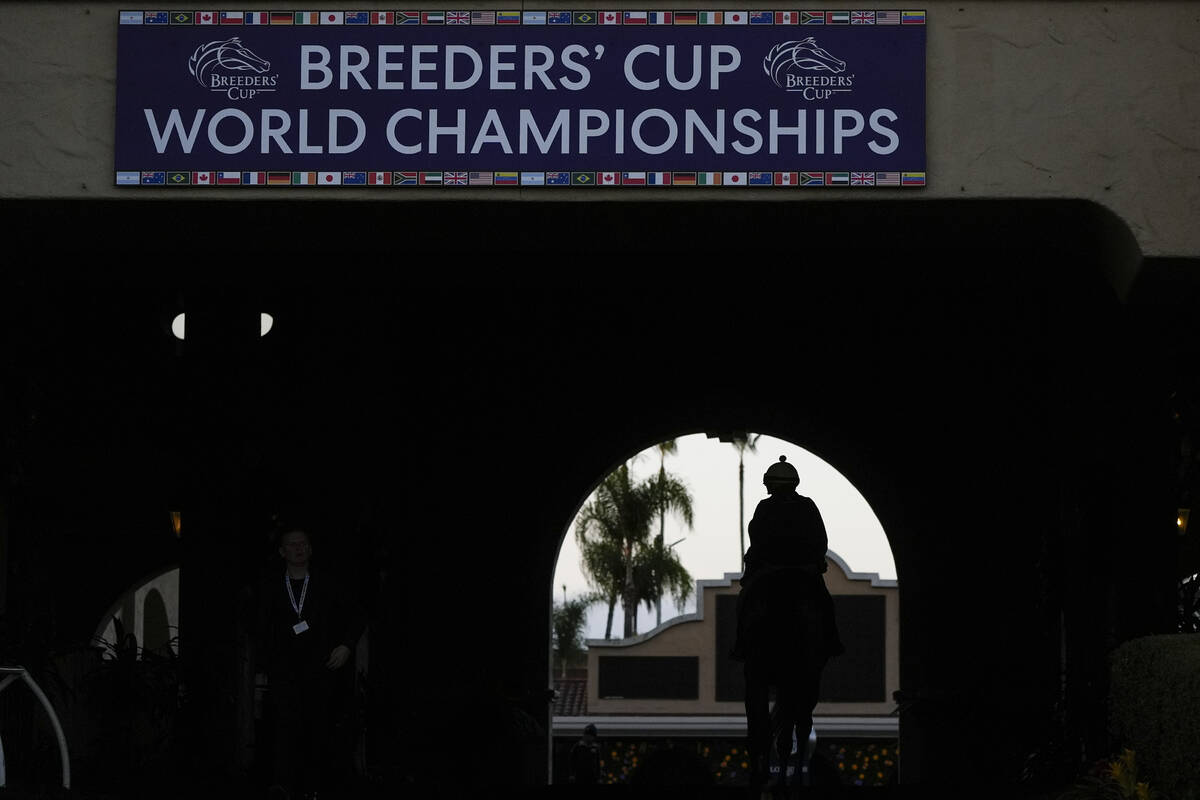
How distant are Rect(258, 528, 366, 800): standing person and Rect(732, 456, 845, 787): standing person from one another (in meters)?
2.48

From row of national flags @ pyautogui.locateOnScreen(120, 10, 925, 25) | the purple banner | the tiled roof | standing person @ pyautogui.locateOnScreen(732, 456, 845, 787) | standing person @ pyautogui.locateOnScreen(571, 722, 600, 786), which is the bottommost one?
the tiled roof

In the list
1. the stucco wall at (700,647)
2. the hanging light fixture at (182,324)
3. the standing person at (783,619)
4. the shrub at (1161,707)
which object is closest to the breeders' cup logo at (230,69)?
the standing person at (783,619)

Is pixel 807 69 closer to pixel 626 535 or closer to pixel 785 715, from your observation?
pixel 785 715

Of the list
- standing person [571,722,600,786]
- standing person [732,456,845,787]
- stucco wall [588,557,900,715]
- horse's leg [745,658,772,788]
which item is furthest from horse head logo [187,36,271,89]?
stucco wall [588,557,900,715]

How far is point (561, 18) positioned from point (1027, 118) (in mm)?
2281

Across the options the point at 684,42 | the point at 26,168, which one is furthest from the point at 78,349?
the point at 684,42

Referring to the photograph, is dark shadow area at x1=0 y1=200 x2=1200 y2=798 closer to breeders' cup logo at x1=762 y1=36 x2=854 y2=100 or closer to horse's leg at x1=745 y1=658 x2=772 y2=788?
breeders' cup logo at x1=762 y1=36 x2=854 y2=100

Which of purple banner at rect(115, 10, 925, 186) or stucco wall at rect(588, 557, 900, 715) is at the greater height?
purple banner at rect(115, 10, 925, 186)

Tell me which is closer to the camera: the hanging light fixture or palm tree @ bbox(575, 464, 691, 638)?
the hanging light fixture

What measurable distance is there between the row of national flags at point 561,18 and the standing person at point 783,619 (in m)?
2.82

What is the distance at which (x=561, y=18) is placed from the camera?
8.63 metres

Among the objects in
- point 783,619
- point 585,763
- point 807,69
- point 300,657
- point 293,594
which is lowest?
point 585,763

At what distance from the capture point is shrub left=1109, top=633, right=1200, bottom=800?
7.02m

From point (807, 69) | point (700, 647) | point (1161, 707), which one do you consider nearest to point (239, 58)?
point (807, 69)
